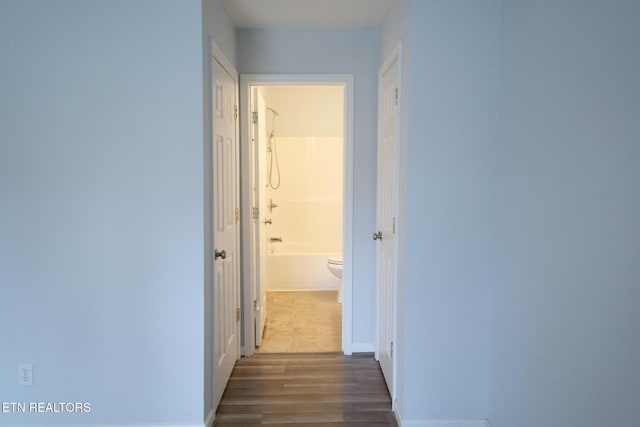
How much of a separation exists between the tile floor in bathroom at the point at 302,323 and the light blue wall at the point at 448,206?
4.32 feet

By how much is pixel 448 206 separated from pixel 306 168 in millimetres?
3647

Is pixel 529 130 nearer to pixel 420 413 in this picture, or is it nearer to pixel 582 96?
pixel 582 96

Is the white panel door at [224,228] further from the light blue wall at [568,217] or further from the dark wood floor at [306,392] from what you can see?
the light blue wall at [568,217]

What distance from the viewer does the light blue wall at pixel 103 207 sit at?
7.02 ft

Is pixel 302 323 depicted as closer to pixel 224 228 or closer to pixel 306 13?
pixel 224 228

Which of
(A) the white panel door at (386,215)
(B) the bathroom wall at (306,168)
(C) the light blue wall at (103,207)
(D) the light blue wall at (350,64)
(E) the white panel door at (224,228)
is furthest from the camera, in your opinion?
(B) the bathroom wall at (306,168)

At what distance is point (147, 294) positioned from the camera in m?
2.22

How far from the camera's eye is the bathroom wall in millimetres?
5574

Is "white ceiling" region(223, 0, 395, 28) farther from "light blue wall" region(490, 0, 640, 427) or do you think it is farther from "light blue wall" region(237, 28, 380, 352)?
"light blue wall" region(490, 0, 640, 427)

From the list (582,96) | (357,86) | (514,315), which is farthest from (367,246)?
(582,96)

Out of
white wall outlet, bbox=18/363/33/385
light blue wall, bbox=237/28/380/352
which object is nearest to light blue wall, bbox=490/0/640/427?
light blue wall, bbox=237/28/380/352

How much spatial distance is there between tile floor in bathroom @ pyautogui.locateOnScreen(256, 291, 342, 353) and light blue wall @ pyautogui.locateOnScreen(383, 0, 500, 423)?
1.32m

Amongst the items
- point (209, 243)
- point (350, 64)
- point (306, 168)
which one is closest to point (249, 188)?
point (209, 243)

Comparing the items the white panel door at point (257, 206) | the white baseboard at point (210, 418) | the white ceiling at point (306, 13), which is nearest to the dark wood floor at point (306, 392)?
the white baseboard at point (210, 418)
